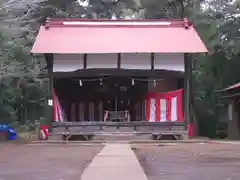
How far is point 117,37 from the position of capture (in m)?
25.8

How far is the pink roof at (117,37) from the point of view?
79.7 feet

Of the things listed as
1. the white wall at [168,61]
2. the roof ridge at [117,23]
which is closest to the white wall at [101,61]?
A: the white wall at [168,61]

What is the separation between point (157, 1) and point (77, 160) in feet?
72.3

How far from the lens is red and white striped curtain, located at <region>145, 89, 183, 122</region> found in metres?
24.5

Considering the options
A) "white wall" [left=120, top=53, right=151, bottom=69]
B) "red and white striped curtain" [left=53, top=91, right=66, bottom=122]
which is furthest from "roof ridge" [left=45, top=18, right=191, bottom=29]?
"red and white striped curtain" [left=53, top=91, right=66, bottom=122]

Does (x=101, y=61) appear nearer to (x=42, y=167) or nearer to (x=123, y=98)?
(x=123, y=98)

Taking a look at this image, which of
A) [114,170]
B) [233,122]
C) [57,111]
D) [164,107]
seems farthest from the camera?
[233,122]

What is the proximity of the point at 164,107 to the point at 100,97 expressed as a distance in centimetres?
412

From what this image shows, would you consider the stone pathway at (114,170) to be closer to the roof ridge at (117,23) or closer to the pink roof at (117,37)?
the pink roof at (117,37)

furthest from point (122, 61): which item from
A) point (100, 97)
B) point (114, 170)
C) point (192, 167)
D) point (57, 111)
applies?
point (114, 170)

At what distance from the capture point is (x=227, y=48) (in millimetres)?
31750

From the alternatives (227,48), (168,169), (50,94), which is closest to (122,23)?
(50,94)

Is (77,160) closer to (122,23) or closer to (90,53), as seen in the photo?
(90,53)

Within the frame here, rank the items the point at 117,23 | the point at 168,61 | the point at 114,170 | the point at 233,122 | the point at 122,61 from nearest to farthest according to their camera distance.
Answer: the point at 114,170, the point at 122,61, the point at 168,61, the point at 117,23, the point at 233,122
